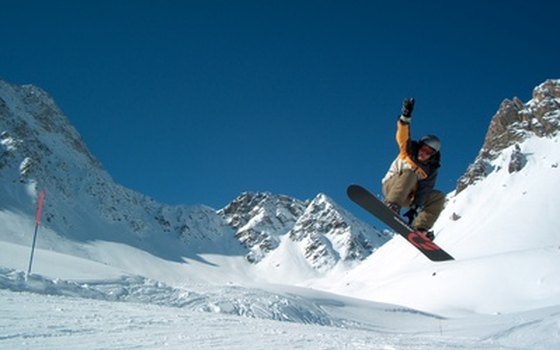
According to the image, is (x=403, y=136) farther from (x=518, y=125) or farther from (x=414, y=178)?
(x=518, y=125)

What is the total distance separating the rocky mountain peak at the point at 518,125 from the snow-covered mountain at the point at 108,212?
71.2m

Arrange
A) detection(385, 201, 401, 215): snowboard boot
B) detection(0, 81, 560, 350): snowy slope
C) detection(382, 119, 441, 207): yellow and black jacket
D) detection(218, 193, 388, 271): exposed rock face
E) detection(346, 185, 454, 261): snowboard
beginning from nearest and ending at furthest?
detection(382, 119, 441, 207): yellow and black jacket, detection(385, 201, 401, 215): snowboard boot, detection(346, 185, 454, 261): snowboard, detection(0, 81, 560, 350): snowy slope, detection(218, 193, 388, 271): exposed rock face

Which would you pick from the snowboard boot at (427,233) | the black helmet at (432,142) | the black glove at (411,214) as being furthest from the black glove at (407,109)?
the snowboard boot at (427,233)

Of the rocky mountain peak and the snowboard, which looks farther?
the rocky mountain peak

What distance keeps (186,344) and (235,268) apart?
493 ft

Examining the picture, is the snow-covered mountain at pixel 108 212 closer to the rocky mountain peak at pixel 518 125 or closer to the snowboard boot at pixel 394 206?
the rocky mountain peak at pixel 518 125

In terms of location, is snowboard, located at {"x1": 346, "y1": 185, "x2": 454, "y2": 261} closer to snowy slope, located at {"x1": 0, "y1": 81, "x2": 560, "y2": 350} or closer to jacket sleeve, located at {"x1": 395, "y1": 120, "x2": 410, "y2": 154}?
Result: jacket sleeve, located at {"x1": 395, "y1": 120, "x2": 410, "y2": 154}

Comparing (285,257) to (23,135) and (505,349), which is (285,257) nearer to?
(23,135)

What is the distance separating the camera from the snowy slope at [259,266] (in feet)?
33.6

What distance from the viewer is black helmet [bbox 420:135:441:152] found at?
22.8 ft

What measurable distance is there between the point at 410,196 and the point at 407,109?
1.57 metres

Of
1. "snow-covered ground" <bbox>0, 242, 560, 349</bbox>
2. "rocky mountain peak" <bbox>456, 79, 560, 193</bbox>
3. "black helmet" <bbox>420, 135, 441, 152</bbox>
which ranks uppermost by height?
"rocky mountain peak" <bbox>456, 79, 560, 193</bbox>

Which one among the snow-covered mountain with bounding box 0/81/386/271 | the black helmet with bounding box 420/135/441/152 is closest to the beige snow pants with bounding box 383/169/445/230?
the black helmet with bounding box 420/135/441/152

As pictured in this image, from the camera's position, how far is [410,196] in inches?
300
